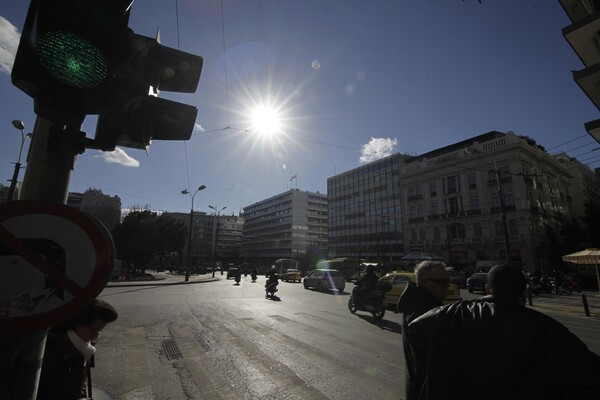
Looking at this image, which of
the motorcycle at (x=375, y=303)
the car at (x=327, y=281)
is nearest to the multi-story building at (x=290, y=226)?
the car at (x=327, y=281)

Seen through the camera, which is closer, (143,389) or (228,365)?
(143,389)

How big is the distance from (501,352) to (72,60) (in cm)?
269

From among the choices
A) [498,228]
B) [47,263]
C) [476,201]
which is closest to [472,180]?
[476,201]

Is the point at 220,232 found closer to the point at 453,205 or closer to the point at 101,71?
the point at 453,205

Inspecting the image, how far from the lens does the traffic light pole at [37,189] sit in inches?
52.7

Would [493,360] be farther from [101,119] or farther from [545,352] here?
[101,119]

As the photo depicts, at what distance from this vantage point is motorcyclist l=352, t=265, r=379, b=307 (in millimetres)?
10555

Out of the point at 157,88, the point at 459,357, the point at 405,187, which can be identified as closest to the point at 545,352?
the point at 459,357

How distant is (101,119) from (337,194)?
79.8m

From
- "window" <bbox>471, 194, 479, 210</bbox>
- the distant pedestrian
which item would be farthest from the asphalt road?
"window" <bbox>471, 194, 479, 210</bbox>

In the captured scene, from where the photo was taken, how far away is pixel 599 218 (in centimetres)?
3788

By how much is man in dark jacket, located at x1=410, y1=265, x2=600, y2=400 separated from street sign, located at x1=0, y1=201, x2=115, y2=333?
1817 mm

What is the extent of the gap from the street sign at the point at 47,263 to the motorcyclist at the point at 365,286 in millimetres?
9787

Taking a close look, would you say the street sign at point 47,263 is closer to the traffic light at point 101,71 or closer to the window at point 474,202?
the traffic light at point 101,71
